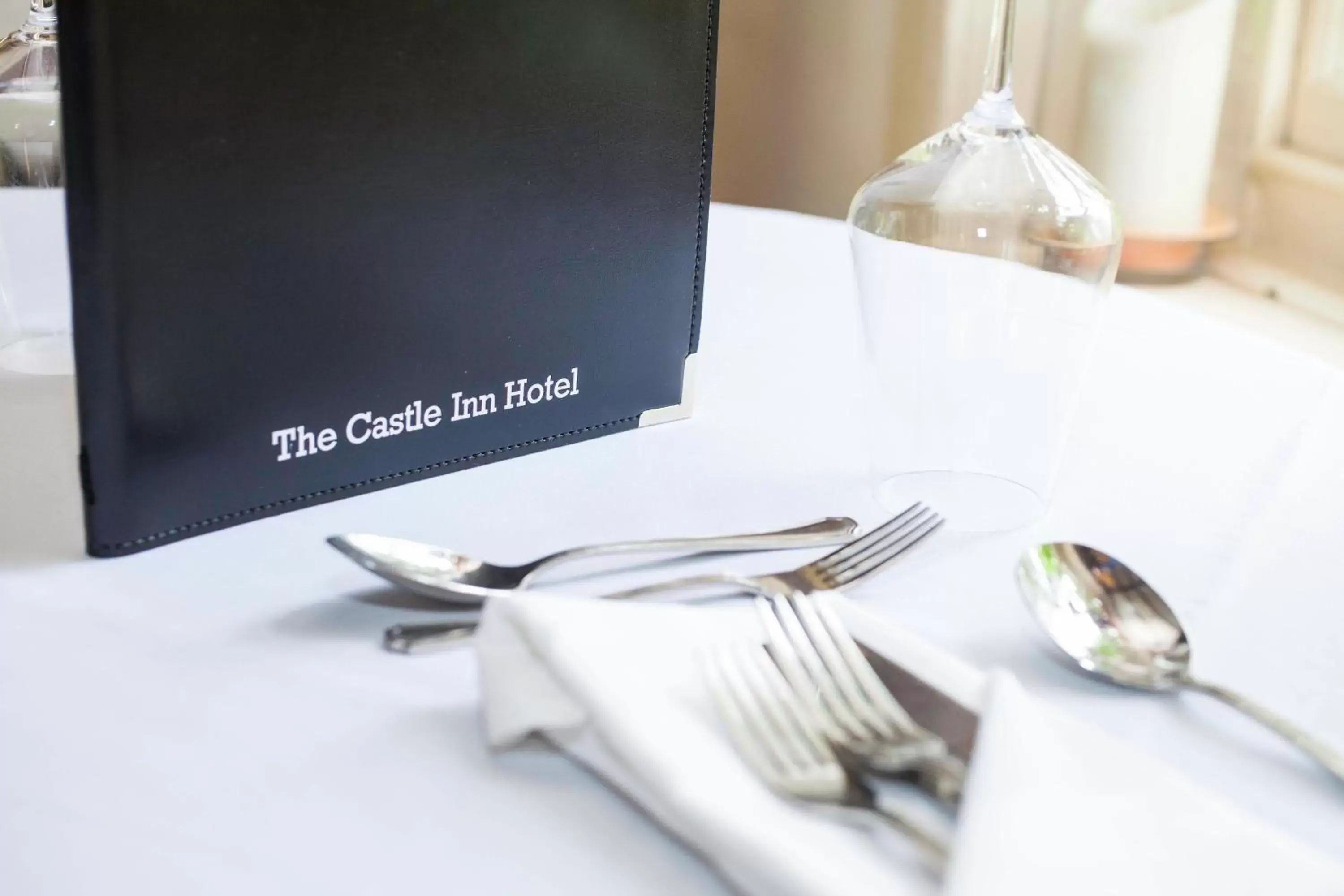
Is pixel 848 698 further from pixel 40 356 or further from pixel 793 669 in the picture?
pixel 40 356

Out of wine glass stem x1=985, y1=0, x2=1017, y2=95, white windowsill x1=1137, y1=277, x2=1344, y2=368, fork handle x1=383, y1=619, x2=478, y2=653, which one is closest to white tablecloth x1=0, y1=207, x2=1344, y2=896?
fork handle x1=383, y1=619, x2=478, y2=653

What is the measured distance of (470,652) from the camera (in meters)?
0.50

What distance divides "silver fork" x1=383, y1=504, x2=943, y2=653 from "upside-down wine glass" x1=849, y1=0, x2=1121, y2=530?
5cm

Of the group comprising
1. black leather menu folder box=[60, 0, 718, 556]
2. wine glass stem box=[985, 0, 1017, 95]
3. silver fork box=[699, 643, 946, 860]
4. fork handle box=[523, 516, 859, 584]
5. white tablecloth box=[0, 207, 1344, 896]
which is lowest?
white tablecloth box=[0, 207, 1344, 896]

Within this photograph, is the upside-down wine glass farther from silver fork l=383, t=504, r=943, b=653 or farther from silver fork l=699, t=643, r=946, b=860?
silver fork l=699, t=643, r=946, b=860

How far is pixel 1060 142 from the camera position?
1.96m

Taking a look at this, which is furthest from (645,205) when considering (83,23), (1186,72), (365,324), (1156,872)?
(1186,72)

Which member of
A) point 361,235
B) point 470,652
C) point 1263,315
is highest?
point 361,235

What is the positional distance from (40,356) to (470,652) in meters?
0.44

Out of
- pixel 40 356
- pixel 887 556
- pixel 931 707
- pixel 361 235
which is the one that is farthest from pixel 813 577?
pixel 40 356

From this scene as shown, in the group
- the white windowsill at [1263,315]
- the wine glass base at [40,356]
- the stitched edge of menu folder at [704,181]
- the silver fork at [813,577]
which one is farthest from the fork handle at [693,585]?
the white windowsill at [1263,315]

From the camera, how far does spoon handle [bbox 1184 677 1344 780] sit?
1.45ft

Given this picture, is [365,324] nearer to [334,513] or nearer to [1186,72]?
[334,513]

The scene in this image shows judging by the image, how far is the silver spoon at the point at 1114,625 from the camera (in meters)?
0.47
